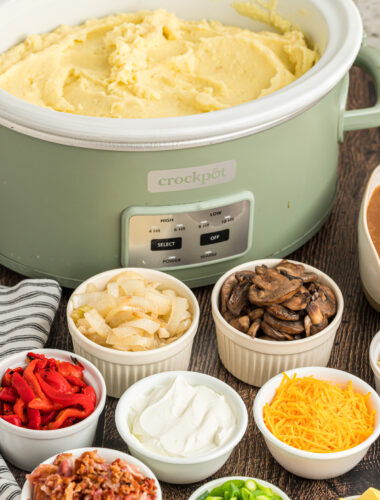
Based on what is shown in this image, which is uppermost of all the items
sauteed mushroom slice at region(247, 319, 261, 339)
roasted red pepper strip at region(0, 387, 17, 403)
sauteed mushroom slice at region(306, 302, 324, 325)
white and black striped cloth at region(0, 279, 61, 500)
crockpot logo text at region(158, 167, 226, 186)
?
crockpot logo text at region(158, 167, 226, 186)

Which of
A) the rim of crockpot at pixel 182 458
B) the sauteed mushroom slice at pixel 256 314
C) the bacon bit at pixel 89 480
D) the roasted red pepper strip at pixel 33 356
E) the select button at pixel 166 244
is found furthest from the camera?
the select button at pixel 166 244

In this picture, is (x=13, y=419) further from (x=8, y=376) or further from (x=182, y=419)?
(x=182, y=419)

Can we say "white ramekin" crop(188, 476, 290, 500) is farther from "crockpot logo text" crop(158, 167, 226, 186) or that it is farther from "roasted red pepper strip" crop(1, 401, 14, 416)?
"crockpot logo text" crop(158, 167, 226, 186)

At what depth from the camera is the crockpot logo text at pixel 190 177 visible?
1.55 meters

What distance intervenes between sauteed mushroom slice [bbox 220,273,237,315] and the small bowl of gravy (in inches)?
10.9

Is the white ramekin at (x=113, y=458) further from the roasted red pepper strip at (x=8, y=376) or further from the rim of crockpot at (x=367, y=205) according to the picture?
the rim of crockpot at (x=367, y=205)

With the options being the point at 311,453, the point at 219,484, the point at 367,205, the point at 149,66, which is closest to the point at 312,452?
the point at 311,453

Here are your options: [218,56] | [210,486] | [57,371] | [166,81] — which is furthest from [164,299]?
[218,56]

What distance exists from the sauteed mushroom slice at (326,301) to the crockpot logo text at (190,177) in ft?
0.95

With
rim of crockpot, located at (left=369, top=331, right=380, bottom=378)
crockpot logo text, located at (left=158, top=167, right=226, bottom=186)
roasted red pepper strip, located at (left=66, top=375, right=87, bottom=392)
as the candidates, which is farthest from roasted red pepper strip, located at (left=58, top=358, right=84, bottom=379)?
rim of crockpot, located at (left=369, top=331, right=380, bottom=378)

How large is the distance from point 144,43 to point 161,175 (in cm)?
45

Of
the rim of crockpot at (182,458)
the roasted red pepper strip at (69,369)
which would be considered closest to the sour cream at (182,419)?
the rim of crockpot at (182,458)

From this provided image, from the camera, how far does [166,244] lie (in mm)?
1655

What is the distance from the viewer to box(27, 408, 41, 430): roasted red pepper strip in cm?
133
